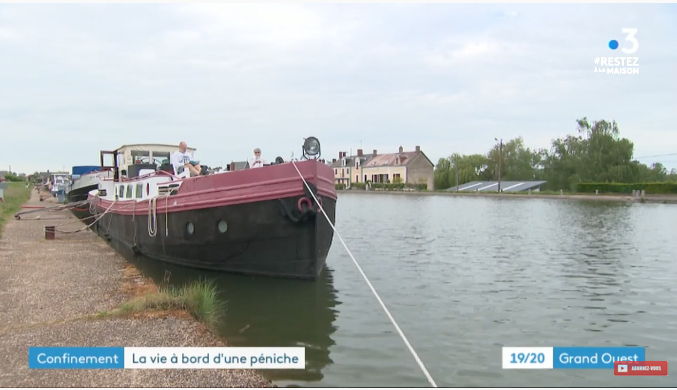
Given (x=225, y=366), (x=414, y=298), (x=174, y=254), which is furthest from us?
(x=174, y=254)

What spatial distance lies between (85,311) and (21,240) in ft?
33.8

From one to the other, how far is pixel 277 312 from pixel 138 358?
3.58m

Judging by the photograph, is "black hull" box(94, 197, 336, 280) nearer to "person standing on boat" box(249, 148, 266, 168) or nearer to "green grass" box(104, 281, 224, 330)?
"person standing on boat" box(249, 148, 266, 168)

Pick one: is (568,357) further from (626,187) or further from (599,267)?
(626,187)

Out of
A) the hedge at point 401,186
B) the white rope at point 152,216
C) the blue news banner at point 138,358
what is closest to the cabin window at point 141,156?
the white rope at point 152,216

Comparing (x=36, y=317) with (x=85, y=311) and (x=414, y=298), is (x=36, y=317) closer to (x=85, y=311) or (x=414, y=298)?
(x=85, y=311)

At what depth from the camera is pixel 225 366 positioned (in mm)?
5609

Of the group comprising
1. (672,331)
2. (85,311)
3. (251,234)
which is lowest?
(672,331)

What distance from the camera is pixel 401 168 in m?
87.1

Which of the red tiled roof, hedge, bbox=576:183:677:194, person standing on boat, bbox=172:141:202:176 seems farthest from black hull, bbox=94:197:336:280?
the red tiled roof

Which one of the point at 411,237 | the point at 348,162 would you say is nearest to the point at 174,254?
the point at 411,237

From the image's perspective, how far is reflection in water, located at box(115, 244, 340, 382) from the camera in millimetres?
7156

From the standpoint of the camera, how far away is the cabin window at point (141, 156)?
17391mm

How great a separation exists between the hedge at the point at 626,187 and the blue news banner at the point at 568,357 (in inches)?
2062
